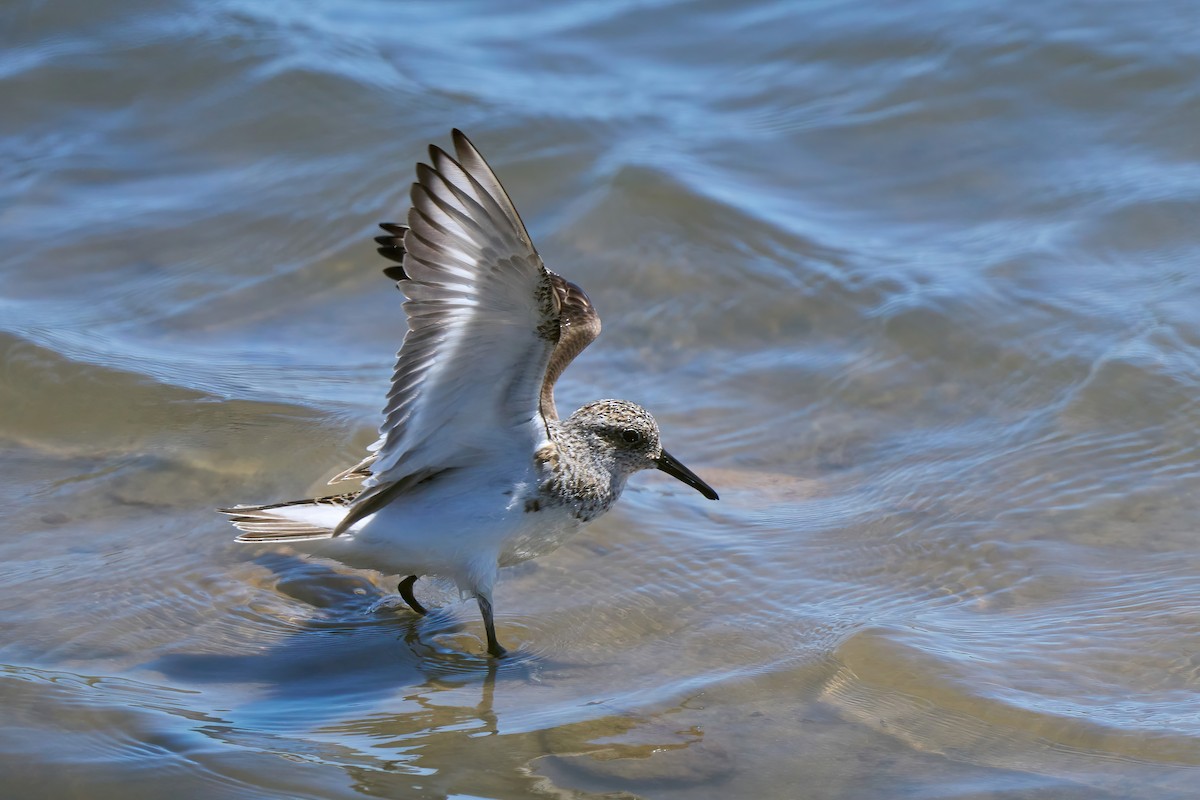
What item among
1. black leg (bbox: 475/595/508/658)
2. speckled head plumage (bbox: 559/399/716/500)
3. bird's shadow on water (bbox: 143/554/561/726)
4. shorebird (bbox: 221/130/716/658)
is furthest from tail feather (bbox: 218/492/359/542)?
speckled head plumage (bbox: 559/399/716/500)

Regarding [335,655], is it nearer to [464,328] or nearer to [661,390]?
[464,328]

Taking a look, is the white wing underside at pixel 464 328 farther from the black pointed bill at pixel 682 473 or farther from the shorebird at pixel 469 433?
the black pointed bill at pixel 682 473

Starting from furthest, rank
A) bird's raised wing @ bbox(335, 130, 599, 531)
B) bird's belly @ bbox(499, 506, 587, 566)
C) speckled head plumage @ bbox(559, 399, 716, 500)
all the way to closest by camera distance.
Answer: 1. speckled head plumage @ bbox(559, 399, 716, 500)
2. bird's belly @ bbox(499, 506, 587, 566)
3. bird's raised wing @ bbox(335, 130, 599, 531)

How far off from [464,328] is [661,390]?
3.37m

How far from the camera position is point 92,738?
14.7 ft

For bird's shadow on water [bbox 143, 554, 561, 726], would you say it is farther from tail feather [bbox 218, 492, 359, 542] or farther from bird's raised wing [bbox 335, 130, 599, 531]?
bird's raised wing [bbox 335, 130, 599, 531]

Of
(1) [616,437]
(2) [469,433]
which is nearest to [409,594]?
(2) [469,433]

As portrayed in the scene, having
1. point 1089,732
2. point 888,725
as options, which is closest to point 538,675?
point 888,725

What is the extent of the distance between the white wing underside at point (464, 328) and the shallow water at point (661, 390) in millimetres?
900

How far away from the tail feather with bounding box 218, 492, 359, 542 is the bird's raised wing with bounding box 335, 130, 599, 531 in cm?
14

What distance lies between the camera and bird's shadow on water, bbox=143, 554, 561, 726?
509 cm

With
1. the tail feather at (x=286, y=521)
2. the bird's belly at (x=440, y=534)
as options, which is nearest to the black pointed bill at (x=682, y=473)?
the bird's belly at (x=440, y=534)

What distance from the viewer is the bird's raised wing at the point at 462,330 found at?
14.9 ft

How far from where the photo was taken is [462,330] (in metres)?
4.83
